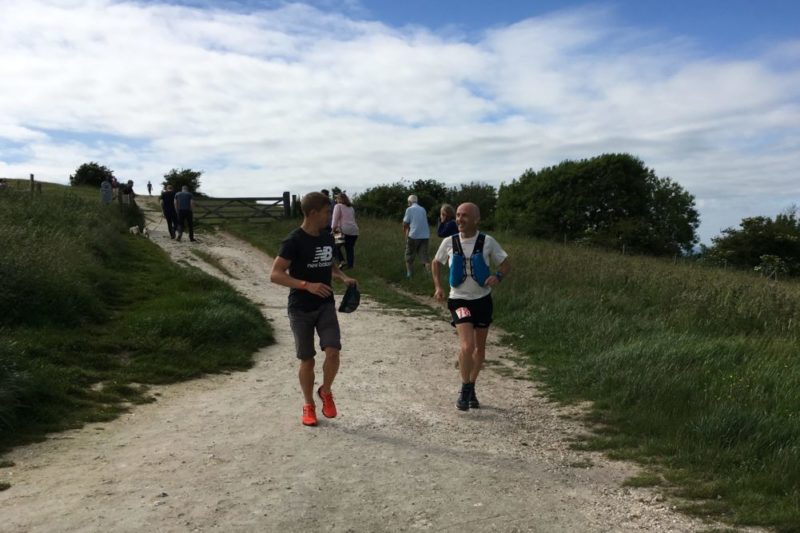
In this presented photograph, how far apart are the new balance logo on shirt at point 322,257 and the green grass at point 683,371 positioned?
97.3 inches

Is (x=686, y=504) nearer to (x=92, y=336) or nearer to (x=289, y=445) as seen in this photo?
(x=289, y=445)

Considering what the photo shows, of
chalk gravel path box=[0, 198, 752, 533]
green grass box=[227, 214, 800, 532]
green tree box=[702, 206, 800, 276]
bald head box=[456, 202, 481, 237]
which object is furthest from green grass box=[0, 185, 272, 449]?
green tree box=[702, 206, 800, 276]

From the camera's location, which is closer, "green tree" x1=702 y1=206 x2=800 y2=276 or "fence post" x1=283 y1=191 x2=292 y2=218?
"fence post" x1=283 y1=191 x2=292 y2=218

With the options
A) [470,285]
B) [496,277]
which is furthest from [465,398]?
[496,277]

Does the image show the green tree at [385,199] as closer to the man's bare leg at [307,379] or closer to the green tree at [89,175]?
the green tree at [89,175]

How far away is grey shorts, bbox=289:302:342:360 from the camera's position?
505 centimetres

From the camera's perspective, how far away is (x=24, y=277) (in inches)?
299

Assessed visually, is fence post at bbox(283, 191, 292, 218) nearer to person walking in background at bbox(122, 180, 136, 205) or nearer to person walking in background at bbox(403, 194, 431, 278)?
person walking in background at bbox(122, 180, 136, 205)

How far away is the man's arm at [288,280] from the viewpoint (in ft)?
15.8

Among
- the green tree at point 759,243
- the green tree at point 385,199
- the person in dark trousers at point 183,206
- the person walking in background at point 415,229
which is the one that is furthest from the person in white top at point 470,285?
the green tree at point 385,199

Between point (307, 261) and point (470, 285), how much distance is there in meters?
1.50

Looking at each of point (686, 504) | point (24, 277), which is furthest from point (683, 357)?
point (24, 277)

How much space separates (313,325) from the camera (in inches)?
202

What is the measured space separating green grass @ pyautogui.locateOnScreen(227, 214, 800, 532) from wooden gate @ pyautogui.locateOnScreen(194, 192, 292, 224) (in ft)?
51.3
